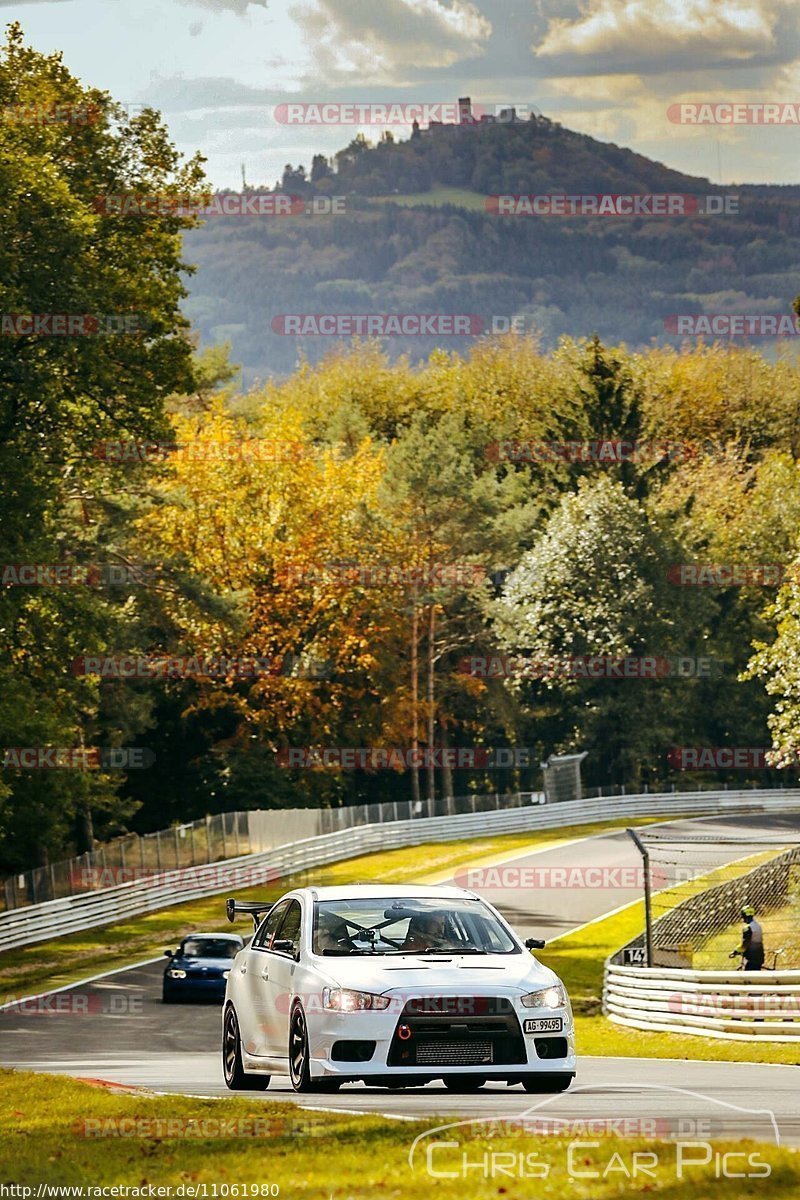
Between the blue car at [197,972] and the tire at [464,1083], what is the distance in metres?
19.5

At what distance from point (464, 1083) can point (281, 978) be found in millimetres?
1581

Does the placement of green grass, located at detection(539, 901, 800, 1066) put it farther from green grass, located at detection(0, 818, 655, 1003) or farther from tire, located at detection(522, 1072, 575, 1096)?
tire, located at detection(522, 1072, 575, 1096)

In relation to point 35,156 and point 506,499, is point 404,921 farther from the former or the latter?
point 506,499

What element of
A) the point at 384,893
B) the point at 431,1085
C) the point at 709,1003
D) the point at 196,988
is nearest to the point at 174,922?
the point at 196,988

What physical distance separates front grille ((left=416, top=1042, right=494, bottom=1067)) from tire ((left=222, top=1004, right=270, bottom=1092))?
2.78 meters

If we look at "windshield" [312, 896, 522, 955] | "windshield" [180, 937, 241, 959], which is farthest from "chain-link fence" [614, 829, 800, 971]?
"windshield" [312, 896, 522, 955]

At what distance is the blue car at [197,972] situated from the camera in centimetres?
3316

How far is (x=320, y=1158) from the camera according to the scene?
10547 millimetres

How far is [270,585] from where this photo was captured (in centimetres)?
6981

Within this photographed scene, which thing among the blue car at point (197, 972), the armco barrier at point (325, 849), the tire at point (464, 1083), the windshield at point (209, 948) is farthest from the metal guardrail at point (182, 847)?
the tire at point (464, 1083)

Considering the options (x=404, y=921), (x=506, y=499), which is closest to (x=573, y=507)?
(x=506, y=499)

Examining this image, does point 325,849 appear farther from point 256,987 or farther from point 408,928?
point 408,928

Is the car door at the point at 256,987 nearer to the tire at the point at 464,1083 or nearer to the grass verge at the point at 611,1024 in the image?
the tire at the point at 464,1083

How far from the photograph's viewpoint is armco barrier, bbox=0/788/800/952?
44.1m
